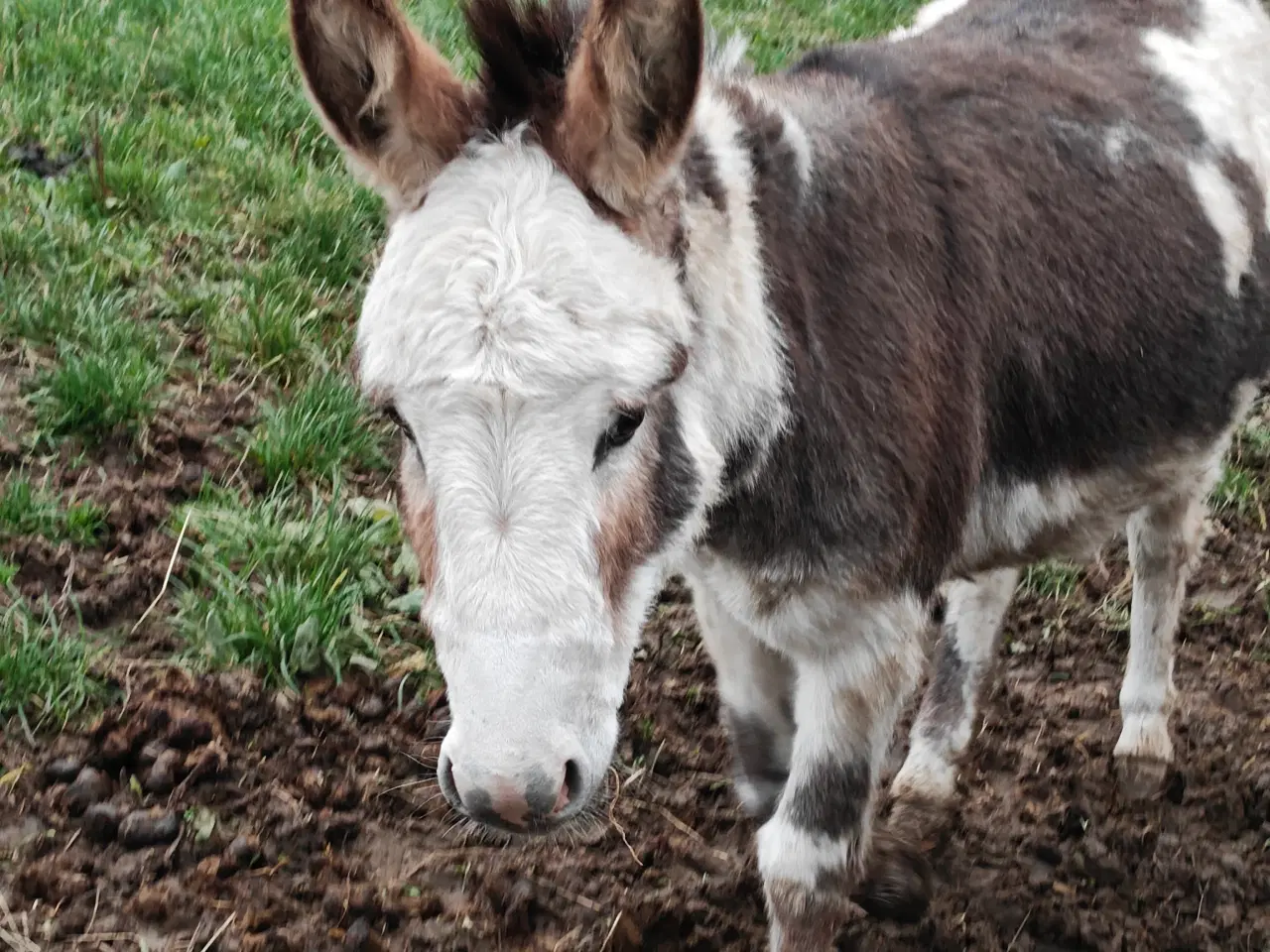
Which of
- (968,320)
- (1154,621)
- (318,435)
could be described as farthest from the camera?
(318,435)

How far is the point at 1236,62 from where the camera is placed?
9.26 feet

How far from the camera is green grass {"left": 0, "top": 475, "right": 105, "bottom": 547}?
9.93ft

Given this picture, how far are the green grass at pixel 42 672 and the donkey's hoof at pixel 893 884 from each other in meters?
1.80

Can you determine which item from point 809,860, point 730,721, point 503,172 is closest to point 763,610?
point 809,860

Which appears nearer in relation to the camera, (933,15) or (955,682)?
(955,682)

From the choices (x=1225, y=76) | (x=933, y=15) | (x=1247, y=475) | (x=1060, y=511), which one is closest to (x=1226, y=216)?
(x=1225, y=76)

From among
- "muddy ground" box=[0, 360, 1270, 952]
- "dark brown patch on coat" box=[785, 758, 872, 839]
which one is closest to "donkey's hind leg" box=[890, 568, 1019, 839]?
"muddy ground" box=[0, 360, 1270, 952]

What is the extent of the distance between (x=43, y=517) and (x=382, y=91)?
6.24 ft

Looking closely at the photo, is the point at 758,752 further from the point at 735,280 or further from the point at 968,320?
the point at 735,280

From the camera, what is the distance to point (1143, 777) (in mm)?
3059

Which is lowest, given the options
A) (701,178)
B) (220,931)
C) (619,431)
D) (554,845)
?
(554,845)

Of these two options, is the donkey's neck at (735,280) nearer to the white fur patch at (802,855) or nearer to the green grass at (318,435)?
the white fur patch at (802,855)

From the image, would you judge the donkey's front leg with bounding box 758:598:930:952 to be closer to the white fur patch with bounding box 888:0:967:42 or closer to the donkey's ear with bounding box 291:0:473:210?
the donkey's ear with bounding box 291:0:473:210

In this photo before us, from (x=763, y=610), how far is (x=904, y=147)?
34.5 inches
